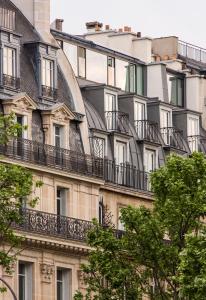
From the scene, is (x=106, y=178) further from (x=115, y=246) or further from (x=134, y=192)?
(x=115, y=246)

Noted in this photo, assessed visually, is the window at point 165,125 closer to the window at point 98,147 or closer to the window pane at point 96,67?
the window pane at point 96,67

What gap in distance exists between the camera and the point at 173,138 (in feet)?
397

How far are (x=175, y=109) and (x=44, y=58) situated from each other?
14.6 m

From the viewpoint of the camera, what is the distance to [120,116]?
11656 cm

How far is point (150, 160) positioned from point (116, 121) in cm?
302

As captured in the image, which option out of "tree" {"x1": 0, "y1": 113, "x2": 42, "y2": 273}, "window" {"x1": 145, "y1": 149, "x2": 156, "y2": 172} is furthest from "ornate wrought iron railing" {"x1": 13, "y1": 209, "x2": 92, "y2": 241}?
"tree" {"x1": 0, "y1": 113, "x2": 42, "y2": 273}

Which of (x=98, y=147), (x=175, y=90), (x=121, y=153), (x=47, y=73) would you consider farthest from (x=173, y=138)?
(x=47, y=73)

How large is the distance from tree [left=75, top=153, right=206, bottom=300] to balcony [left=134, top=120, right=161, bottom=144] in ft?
46.5

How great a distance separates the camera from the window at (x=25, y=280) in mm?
107125

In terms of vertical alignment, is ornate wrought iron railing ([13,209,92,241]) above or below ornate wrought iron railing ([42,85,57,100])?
below

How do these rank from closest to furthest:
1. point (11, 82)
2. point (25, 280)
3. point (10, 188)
Answer: point (10, 188) < point (25, 280) < point (11, 82)

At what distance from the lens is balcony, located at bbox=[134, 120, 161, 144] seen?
117875 mm

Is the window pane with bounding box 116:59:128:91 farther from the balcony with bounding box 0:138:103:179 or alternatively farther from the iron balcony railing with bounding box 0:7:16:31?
the iron balcony railing with bounding box 0:7:16:31

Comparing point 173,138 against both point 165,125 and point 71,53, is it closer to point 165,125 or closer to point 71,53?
point 165,125
